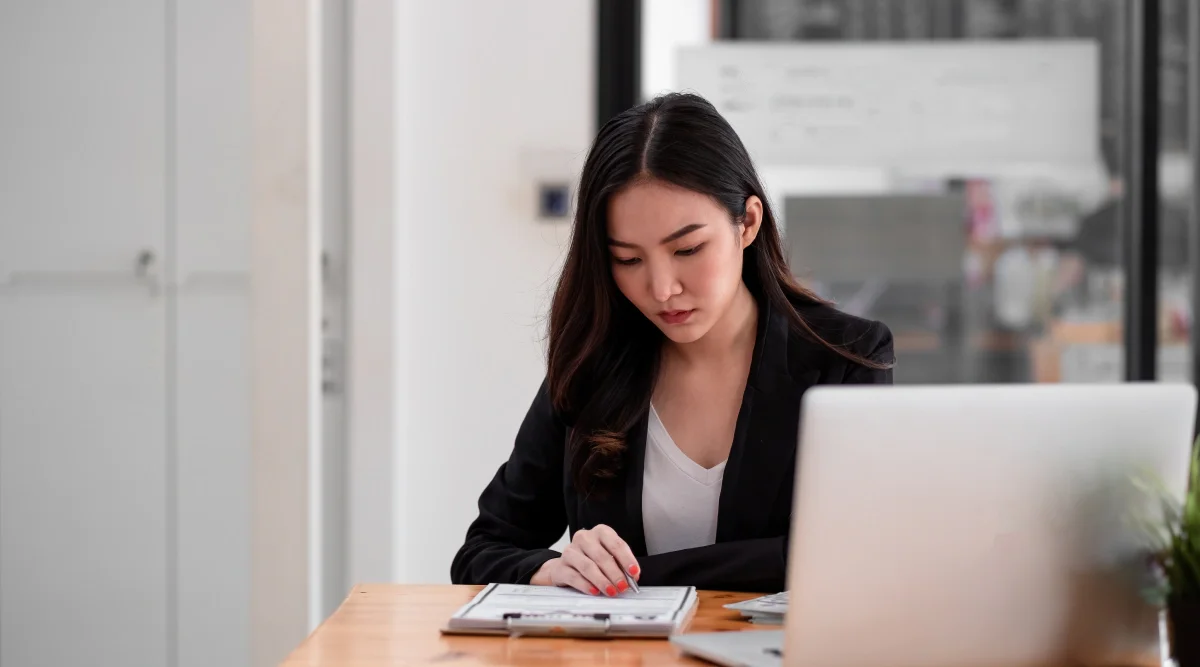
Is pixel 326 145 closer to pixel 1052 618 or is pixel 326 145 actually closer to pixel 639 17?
pixel 639 17

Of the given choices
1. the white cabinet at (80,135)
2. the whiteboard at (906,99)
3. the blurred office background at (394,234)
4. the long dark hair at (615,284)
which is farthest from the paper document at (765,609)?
the whiteboard at (906,99)

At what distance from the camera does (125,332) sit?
2.51m

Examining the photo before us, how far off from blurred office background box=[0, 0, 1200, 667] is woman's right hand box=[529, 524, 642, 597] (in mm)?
1336

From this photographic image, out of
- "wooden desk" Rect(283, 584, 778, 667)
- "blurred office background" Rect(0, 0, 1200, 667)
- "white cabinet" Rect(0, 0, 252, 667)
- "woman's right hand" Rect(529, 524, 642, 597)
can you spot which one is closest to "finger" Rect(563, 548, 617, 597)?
"woman's right hand" Rect(529, 524, 642, 597)

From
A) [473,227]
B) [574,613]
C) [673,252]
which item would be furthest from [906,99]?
[574,613]

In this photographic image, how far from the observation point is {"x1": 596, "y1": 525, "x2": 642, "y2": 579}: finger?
1.27 m

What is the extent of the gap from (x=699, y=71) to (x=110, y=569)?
1872 millimetres

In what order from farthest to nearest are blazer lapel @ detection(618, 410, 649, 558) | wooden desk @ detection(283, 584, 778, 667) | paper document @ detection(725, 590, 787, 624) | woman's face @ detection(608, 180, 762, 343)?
blazer lapel @ detection(618, 410, 649, 558)
woman's face @ detection(608, 180, 762, 343)
paper document @ detection(725, 590, 787, 624)
wooden desk @ detection(283, 584, 778, 667)

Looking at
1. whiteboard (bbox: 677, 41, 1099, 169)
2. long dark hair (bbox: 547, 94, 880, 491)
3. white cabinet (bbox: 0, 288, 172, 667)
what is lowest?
white cabinet (bbox: 0, 288, 172, 667)

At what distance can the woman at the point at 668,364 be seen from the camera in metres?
1.55

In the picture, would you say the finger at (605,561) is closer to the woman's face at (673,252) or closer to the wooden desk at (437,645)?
the wooden desk at (437,645)

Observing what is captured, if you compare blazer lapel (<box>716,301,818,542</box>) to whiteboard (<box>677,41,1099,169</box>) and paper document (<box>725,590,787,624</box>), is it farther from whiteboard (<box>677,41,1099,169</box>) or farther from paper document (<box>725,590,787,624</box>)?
whiteboard (<box>677,41,1099,169</box>)

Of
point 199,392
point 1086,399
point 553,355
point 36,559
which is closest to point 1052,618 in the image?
point 1086,399

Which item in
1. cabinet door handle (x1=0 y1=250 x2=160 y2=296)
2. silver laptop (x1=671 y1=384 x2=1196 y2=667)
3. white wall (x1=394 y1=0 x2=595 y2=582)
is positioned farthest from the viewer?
white wall (x1=394 y1=0 x2=595 y2=582)
